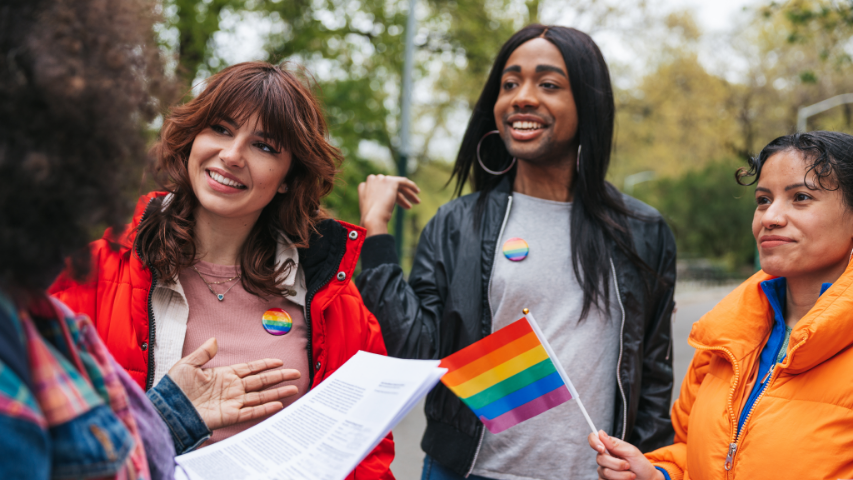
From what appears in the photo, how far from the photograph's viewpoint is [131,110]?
950 mm

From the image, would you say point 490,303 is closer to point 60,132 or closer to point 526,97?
point 526,97

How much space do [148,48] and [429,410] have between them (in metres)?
1.57

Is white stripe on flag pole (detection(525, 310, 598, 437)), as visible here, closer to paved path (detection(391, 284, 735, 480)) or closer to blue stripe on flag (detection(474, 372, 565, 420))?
blue stripe on flag (detection(474, 372, 565, 420))

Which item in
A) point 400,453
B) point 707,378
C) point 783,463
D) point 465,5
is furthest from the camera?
point 465,5

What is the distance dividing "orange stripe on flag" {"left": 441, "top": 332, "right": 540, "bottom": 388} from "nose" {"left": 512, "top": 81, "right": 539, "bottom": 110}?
94cm

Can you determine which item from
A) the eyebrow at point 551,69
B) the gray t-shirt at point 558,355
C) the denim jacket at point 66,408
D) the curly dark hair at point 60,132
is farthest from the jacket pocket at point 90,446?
the eyebrow at point 551,69

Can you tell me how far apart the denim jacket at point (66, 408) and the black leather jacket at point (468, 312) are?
1206mm

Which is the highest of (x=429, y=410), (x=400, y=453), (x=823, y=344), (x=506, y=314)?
(x=823, y=344)

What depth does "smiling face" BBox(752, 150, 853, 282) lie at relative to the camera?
164 centimetres

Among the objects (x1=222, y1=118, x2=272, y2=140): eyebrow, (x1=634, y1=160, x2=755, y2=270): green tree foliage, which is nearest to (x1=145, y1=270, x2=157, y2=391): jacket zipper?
(x1=222, y1=118, x2=272, y2=140): eyebrow

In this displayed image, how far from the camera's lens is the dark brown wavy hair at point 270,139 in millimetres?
1926

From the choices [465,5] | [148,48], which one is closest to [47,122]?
[148,48]

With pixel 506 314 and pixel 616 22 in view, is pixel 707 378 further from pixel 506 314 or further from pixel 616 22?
pixel 616 22

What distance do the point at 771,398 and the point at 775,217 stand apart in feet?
1.51
